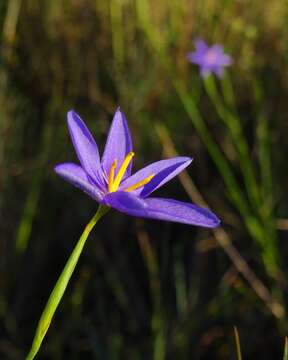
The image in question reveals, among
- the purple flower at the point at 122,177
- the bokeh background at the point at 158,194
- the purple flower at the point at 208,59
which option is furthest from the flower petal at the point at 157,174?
the purple flower at the point at 208,59

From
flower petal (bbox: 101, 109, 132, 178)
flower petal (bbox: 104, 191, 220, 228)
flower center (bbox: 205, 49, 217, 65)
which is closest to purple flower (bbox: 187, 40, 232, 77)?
flower center (bbox: 205, 49, 217, 65)

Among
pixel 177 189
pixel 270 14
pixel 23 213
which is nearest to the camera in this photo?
pixel 23 213

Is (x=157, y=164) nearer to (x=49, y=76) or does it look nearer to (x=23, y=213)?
(x=23, y=213)

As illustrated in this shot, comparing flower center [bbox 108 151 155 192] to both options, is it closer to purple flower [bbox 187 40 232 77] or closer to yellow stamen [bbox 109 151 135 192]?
yellow stamen [bbox 109 151 135 192]

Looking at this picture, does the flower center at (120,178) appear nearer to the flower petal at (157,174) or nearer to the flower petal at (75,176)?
the flower petal at (157,174)

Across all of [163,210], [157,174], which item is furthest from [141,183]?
[163,210]

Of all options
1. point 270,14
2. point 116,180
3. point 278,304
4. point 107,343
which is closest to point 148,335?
point 107,343
